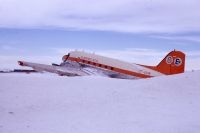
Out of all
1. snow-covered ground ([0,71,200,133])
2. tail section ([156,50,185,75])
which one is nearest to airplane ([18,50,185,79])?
tail section ([156,50,185,75])

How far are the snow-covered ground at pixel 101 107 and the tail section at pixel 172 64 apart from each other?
23940mm

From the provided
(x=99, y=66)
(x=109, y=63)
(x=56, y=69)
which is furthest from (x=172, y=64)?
(x=56, y=69)

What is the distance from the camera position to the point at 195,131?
8977 millimetres

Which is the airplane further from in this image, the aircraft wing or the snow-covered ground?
the snow-covered ground

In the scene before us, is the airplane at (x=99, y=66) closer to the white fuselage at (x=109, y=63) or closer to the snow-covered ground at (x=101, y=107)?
the white fuselage at (x=109, y=63)

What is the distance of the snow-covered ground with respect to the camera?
9422mm

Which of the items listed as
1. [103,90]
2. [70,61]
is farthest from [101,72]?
[103,90]

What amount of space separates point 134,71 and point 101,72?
3.68 m

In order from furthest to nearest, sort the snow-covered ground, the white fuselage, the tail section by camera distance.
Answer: the tail section < the white fuselage < the snow-covered ground

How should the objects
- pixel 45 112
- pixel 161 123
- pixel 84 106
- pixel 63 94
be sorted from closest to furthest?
1. pixel 161 123
2. pixel 45 112
3. pixel 84 106
4. pixel 63 94

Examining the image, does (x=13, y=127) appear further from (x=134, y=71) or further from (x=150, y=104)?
(x=134, y=71)

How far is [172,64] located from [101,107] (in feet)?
99.5

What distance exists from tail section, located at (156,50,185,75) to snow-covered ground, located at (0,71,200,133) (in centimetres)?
2394

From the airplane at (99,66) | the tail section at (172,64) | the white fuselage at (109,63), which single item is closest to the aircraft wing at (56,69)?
the airplane at (99,66)
